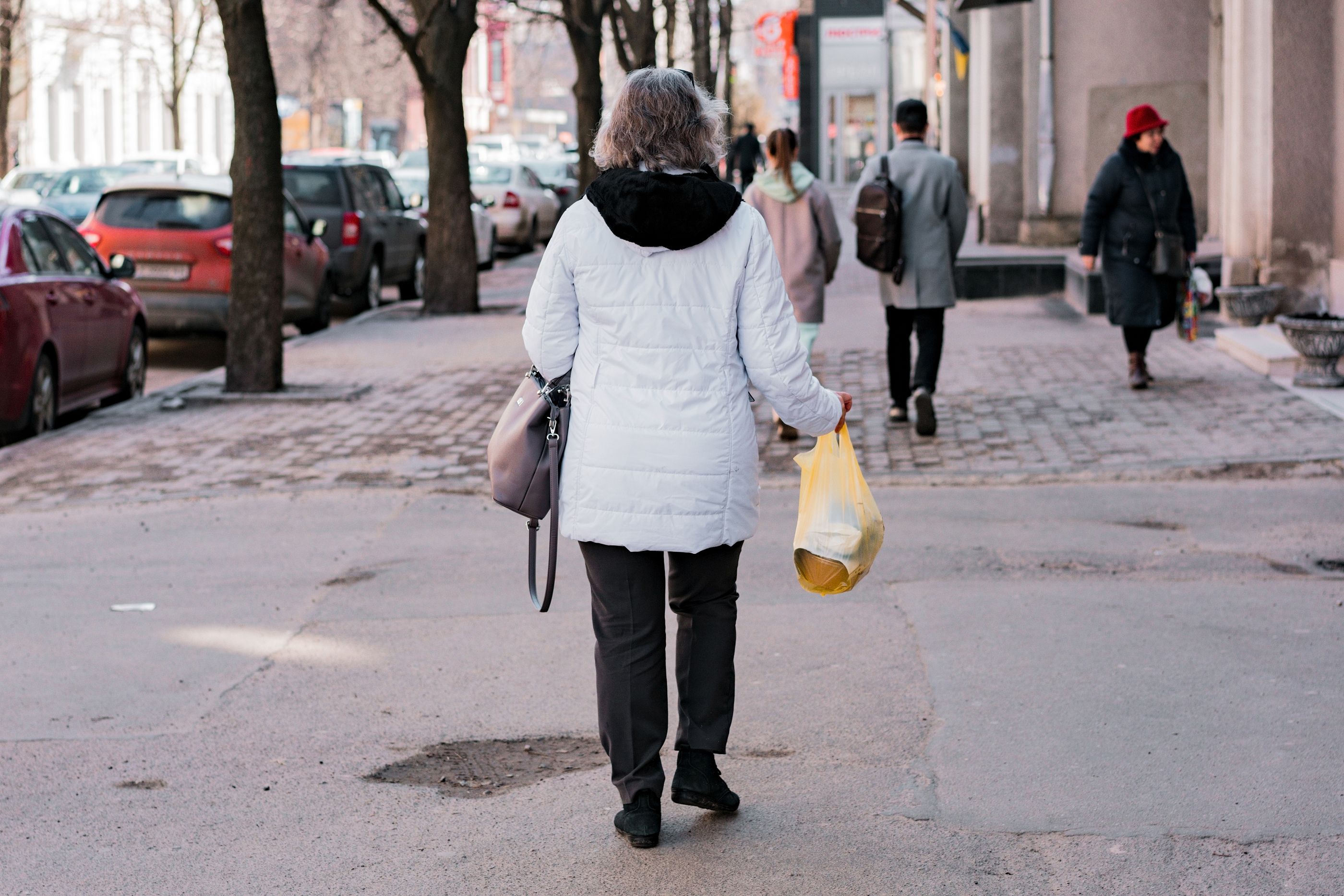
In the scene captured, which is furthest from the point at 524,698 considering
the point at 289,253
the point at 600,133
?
the point at 289,253

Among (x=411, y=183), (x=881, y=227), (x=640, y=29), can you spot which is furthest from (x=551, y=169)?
(x=881, y=227)

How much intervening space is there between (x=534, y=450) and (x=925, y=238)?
6.23 m

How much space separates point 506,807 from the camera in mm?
4438

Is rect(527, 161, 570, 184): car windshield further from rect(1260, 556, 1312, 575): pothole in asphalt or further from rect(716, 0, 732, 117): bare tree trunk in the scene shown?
rect(1260, 556, 1312, 575): pothole in asphalt

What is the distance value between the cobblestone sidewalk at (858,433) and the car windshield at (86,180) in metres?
15.2

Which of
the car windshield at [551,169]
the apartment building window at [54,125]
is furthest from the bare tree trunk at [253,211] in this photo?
the apartment building window at [54,125]

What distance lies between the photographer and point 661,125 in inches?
155

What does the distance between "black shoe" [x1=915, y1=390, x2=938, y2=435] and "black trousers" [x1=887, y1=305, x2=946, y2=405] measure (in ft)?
0.38

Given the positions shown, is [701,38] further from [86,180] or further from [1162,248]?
[1162,248]

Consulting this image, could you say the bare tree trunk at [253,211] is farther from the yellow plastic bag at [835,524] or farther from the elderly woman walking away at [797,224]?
the yellow plastic bag at [835,524]

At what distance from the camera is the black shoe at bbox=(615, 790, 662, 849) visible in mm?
4066

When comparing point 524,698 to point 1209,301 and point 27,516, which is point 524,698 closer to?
point 27,516

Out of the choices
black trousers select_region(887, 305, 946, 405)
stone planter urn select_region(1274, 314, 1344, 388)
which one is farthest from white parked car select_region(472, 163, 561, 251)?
stone planter urn select_region(1274, 314, 1344, 388)

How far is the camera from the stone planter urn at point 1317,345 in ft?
34.8
